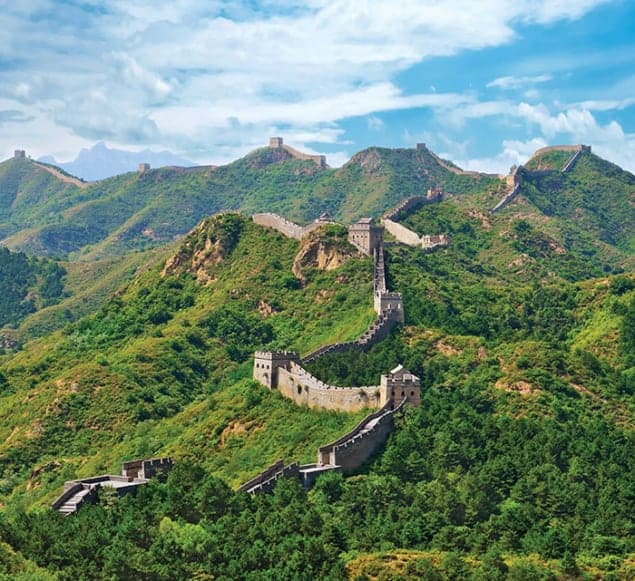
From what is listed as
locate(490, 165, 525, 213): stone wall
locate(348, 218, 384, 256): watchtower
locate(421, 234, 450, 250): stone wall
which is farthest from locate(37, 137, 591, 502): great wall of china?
locate(490, 165, 525, 213): stone wall

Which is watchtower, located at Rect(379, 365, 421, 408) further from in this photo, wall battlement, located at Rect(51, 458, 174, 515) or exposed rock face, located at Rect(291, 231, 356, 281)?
exposed rock face, located at Rect(291, 231, 356, 281)

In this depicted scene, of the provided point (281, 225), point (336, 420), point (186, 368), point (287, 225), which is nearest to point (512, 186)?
point (281, 225)

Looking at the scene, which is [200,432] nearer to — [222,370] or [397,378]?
[397,378]

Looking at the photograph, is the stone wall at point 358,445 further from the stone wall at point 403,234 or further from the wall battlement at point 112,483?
the stone wall at point 403,234

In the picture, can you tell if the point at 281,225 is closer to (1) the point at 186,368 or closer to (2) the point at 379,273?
(2) the point at 379,273

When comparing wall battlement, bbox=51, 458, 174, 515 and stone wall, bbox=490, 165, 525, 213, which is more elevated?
stone wall, bbox=490, 165, 525, 213

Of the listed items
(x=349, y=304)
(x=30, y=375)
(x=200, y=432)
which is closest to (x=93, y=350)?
(x=30, y=375)
